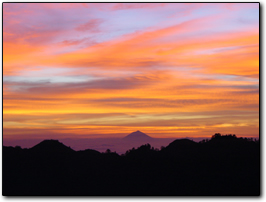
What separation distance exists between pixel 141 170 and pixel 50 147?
8.04ft

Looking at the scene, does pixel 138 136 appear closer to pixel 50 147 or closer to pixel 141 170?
pixel 141 170

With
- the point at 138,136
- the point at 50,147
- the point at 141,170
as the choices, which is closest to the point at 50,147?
the point at 50,147

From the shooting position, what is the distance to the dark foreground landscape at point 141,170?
407 inches

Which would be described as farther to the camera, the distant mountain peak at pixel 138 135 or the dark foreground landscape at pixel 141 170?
the distant mountain peak at pixel 138 135

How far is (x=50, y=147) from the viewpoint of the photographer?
35.0 ft

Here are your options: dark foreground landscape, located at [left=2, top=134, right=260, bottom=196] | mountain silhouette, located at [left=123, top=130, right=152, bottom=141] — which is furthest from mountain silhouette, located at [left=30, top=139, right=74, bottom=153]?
mountain silhouette, located at [left=123, top=130, right=152, bottom=141]

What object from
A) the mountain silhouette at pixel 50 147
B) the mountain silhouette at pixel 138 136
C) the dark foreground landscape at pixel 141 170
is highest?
the mountain silhouette at pixel 138 136

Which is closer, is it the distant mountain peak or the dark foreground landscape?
the dark foreground landscape

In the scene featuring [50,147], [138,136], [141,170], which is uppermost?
[138,136]

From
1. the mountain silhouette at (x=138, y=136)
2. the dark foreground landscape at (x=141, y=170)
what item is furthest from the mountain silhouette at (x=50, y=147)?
the mountain silhouette at (x=138, y=136)

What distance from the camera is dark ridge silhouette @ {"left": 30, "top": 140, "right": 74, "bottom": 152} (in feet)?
34.7

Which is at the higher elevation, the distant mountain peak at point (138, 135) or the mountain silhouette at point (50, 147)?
the distant mountain peak at point (138, 135)

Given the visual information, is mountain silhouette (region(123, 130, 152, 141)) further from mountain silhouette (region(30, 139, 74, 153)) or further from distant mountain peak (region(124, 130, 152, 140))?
mountain silhouette (region(30, 139, 74, 153))

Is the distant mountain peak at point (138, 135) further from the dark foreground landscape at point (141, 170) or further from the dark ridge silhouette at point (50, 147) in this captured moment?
the dark ridge silhouette at point (50, 147)
